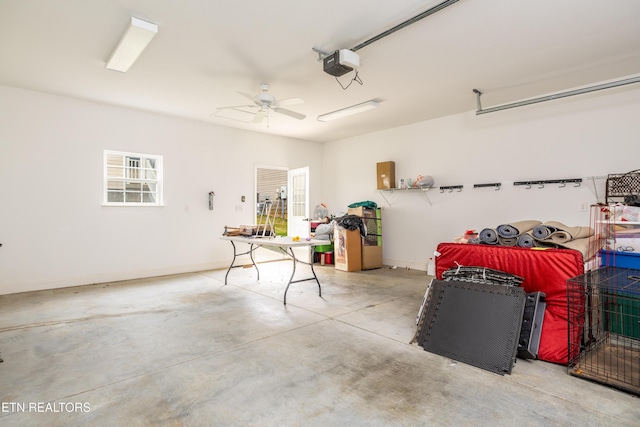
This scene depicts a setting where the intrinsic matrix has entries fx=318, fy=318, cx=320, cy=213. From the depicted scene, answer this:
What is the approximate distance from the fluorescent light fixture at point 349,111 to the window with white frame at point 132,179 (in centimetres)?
312

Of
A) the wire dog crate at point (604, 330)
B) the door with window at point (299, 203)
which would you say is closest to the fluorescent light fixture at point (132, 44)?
the wire dog crate at point (604, 330)

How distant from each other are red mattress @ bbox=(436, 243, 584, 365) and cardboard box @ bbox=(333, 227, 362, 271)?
10.9 feet

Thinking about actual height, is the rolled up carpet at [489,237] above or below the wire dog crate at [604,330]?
above

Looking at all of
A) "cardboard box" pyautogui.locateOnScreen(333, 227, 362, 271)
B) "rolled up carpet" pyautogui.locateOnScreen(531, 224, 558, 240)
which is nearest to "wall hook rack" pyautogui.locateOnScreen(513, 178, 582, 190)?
"rolled up carpet" pyautogui.locateOnScreen(531, 224, 558, 240)

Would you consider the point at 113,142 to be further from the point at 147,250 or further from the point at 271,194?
the point at 271,194

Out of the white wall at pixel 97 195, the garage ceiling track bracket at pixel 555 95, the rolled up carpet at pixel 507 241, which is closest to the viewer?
the rolled up carpet at pixel 507 241

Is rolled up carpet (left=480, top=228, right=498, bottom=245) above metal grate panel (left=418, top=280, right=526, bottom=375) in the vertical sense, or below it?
above

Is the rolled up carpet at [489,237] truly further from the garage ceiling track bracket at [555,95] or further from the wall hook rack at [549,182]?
the garage ceiling track bracket at [555,95]

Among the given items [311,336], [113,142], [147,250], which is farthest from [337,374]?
[113,142]

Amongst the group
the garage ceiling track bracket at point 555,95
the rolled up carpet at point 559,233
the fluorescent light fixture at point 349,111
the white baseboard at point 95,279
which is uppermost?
the fluorescent light fixture at point 349,111

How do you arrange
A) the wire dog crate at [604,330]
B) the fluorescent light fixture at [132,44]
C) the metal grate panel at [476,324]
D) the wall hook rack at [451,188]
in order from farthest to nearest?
1. the wall hook rack at [451,188]
2. the fluorescent light fixture at [132,44]
3. the metal grate panel at [476,324]
4. the wire dog crate at [604,330]

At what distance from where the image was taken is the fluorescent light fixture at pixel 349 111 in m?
5.00

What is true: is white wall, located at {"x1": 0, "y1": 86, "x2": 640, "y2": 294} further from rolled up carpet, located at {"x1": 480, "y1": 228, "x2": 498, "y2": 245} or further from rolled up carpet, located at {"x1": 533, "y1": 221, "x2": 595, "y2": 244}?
rolled up carpet, located at {"x1": 480, "y1": 228, "x2": 498, "y2": 245}

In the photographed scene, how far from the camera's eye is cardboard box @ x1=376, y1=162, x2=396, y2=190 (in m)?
6.50
